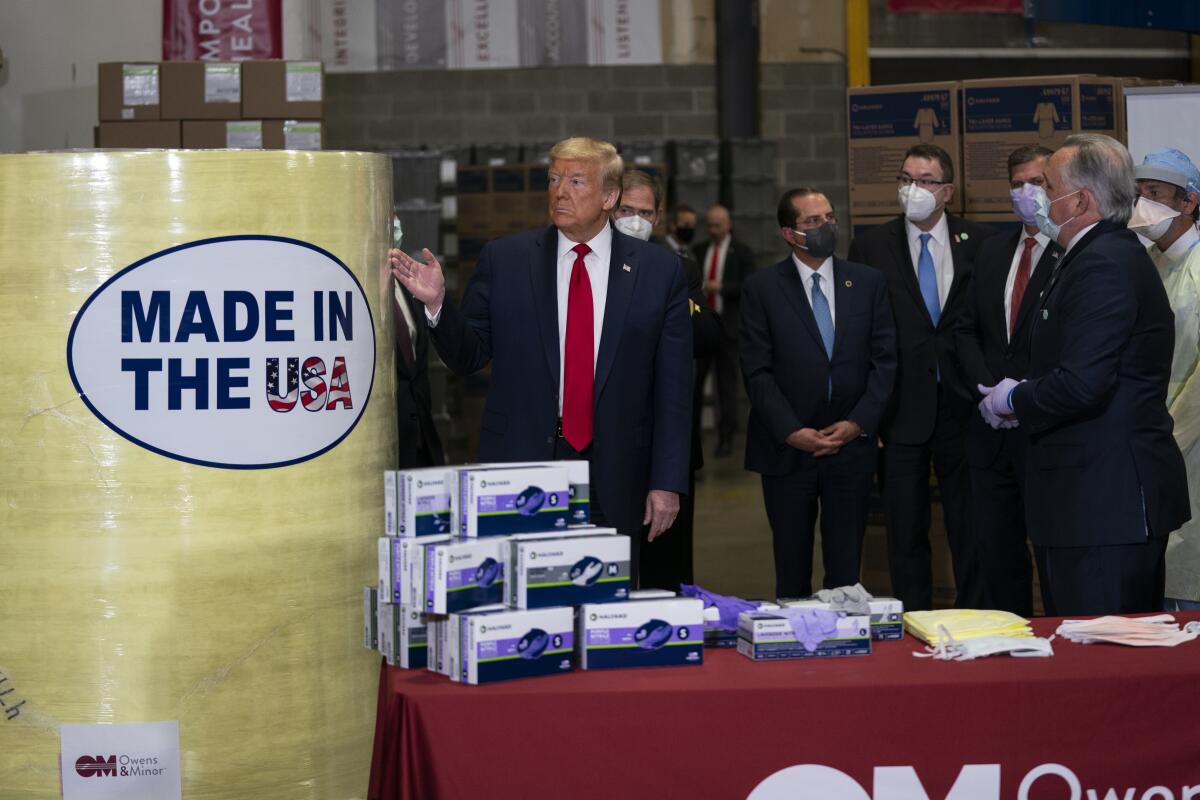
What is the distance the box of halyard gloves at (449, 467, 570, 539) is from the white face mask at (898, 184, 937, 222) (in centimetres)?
273

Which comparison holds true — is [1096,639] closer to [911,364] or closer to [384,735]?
[384,735]

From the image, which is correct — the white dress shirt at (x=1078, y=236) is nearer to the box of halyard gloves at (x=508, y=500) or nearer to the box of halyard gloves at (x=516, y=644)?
the box of halyard gloves at (x=508, y=500)

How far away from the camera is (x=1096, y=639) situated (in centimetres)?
275

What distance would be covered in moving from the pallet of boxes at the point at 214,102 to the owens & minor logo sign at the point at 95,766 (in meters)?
4.47

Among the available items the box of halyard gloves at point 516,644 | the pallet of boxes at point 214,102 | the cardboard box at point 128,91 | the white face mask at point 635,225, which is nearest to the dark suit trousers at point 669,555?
the white face mask at point 635,225

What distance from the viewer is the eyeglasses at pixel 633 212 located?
15.6ft

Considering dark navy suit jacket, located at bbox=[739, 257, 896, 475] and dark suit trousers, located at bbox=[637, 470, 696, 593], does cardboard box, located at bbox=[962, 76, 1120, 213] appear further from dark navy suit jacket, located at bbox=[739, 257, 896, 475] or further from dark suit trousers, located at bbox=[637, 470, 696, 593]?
dark suit trousers, located at bbox=[637, 470, 696, 593]

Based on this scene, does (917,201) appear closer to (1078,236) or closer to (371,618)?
(1078,236)

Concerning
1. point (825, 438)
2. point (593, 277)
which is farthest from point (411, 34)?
point (593, 277)

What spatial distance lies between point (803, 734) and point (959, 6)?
1035cm

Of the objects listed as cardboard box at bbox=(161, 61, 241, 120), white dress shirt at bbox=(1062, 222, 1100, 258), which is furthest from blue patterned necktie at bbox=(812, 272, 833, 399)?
cardboard box at bbox=(161, 61, 241, 120)

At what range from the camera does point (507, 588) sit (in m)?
2.57

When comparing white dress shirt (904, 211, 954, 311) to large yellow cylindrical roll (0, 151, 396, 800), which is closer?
large yellow cylindrical roll (0, 151, 396, 800)

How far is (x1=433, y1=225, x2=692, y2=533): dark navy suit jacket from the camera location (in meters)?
3.62
